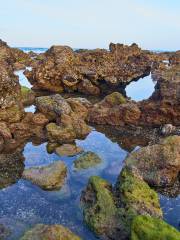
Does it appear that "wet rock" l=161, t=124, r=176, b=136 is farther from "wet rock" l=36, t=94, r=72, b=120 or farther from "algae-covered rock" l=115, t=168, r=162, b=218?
"algae-covered rock" l=115, t=168, r=162, b=218

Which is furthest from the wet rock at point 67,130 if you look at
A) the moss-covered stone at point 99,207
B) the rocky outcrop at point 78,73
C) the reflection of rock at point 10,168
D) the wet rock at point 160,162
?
the rocky outcrop at point 78,73

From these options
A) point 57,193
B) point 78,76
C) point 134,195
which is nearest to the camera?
point 134,195

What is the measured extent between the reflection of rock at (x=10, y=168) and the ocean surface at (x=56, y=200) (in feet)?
1.96

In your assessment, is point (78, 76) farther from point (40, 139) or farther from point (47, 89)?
point (40, 139)

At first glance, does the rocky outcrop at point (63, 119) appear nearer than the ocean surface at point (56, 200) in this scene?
No

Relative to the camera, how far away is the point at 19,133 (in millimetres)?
38594

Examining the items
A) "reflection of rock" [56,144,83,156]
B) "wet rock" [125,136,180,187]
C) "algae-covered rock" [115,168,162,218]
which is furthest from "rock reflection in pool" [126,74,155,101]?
"algae-covered rock" [115,168,162,218]

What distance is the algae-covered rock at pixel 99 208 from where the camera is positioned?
2112 centimetres

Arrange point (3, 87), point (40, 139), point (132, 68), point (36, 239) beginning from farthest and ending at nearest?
point (132, 68)
point (3, 87)
point (40, 139)
point (36, 239)

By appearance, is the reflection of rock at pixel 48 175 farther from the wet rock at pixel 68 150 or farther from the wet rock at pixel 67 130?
the wet rock at pixel 67 130

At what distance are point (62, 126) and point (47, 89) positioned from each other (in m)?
24.7

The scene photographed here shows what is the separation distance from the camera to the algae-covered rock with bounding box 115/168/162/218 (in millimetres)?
22217

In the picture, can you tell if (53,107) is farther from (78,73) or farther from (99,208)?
(99,208)

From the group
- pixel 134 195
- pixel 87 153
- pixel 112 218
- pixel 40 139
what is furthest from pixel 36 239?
pixel 40 139
